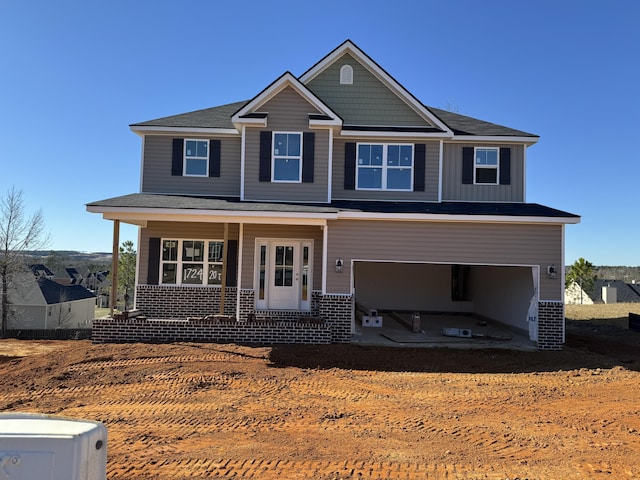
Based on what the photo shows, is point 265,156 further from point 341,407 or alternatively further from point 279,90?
point 341,407

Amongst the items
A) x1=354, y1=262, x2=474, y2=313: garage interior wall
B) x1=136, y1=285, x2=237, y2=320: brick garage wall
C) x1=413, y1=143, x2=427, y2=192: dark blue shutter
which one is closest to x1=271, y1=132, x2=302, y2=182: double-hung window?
x1=413, y1=143, x2=427, y2=192: dark blue shutter

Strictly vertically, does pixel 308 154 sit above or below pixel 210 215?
above

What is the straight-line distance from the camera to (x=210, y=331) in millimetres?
11758

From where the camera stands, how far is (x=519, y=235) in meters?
11.9

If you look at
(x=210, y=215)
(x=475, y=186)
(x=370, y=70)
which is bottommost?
(x=210, y=215)

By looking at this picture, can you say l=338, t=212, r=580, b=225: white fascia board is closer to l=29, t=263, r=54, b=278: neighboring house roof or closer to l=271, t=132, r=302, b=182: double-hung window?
l=271, t=132, r=302, b=182: double-hung window

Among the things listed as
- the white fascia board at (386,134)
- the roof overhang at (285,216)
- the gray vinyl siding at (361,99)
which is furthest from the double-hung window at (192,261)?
the gray vinyl siding at (361,99)

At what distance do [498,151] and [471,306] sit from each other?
6.26m

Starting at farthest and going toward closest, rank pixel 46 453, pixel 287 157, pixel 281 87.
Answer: pixel 287 157
pixel 281 87
pixel 46 453

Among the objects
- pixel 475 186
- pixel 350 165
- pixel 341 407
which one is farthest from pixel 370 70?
pixel 341 407

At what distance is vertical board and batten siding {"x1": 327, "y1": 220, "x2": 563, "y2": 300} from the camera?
11.9 metres

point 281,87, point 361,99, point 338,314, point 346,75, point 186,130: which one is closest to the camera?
point 338,314

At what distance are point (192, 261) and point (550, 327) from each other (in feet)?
35.5

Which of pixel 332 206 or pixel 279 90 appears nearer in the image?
pixel 332 206
